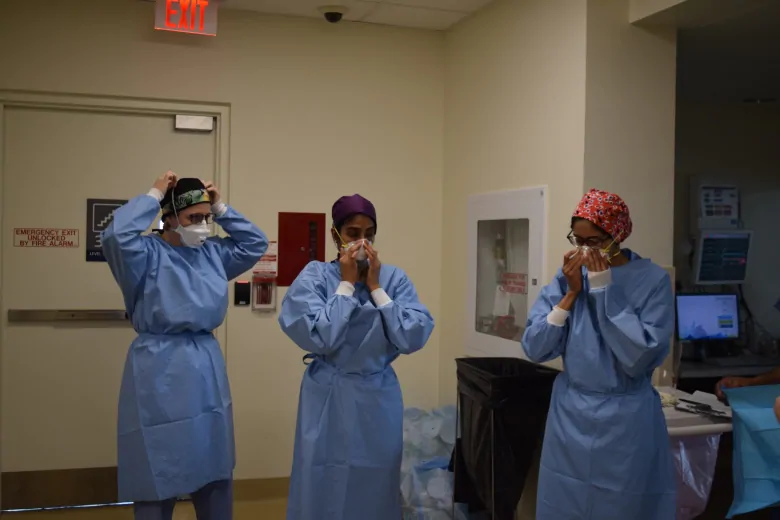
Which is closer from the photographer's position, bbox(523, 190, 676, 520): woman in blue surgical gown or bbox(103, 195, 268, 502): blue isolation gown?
bbox(523, 190, 676, 520): woman in blue surgical gown

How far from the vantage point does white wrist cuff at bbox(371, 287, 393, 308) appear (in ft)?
7.17

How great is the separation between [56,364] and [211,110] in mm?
1492

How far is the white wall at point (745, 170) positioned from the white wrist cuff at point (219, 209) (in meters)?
3.20

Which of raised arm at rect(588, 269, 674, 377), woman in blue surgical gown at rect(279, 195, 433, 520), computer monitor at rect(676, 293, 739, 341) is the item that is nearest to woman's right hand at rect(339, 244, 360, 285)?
woman in blue surgical gown at rect(279, 195, 433, 520)

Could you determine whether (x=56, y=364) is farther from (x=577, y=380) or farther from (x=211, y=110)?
(x=577, y=380)

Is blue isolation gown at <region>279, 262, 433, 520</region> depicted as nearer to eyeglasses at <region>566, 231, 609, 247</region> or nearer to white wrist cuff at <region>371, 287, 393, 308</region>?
white wrist cuff at <region>371, 287, 393, 308</region>

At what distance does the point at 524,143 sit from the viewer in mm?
3047

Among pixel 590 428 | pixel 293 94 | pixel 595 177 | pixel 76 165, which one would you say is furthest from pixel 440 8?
pixel 590 428

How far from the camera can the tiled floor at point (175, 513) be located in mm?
3336

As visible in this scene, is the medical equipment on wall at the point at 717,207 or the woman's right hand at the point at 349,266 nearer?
the woman's right hand at the point at 349,266

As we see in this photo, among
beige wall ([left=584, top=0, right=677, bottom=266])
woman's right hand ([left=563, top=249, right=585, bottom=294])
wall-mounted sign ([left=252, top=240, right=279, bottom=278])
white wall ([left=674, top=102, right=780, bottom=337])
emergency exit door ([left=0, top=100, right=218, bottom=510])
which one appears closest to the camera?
woman's right hand ([left=563, top=249, right=585, bottom=294])

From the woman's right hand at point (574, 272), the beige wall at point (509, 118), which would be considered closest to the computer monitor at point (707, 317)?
the beige wall at point (509, 118)

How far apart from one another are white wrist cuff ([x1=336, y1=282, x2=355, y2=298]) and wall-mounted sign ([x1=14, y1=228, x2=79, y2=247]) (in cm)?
188

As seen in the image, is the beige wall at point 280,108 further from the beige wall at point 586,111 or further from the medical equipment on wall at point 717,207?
the medical equipment on wall at point 717,207
